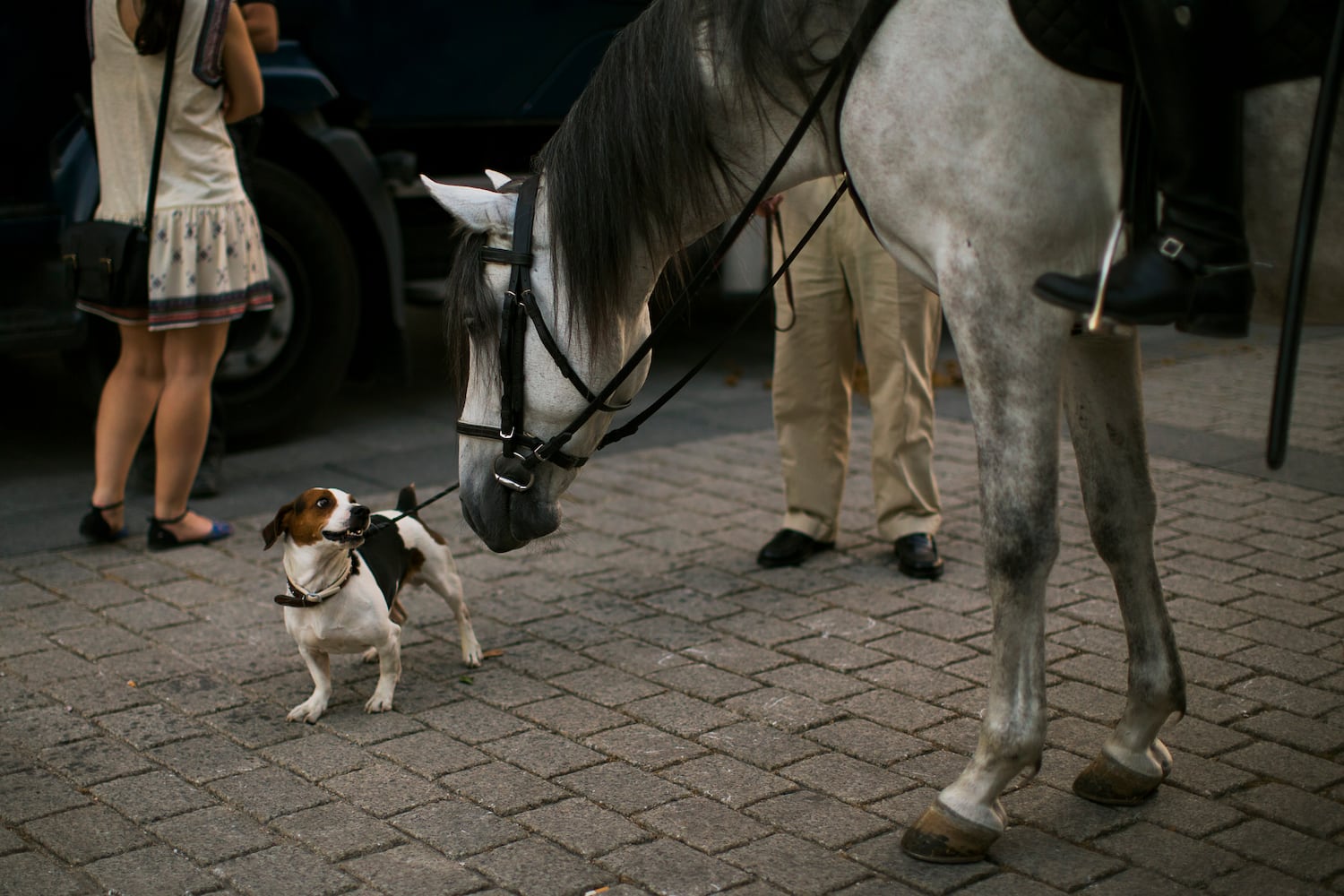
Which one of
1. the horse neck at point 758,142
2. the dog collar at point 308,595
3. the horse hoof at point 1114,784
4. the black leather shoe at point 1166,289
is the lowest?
the horse hoof at point 1114,784

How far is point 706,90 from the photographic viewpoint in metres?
2.96

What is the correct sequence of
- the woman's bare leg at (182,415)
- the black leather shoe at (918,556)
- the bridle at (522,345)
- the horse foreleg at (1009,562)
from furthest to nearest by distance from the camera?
the woman's bare leg at (182,415), the black leather shoe at (918,556), the bridle at (522,345), the horse foreleg at (1009,562)

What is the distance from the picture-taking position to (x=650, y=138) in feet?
9.80

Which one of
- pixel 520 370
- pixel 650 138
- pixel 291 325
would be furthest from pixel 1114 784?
pixel 291 325

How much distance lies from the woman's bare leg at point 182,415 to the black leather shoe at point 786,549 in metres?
2.16

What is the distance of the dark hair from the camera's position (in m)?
4.76

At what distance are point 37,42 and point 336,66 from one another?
135cm

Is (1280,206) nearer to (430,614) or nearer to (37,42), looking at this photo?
(430,614)

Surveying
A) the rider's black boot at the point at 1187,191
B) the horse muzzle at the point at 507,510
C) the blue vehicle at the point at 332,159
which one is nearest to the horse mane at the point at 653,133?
the horse muzzle at the point at 507,510

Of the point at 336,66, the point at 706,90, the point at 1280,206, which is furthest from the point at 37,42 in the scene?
the point at 1280,206

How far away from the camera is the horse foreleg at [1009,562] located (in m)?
2.75

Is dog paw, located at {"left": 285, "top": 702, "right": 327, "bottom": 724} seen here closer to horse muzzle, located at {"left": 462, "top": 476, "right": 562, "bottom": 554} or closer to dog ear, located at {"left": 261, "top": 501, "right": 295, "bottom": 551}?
dog ear, located at {"left": 261, "top": 501, "right": 295, "bottom": 551}

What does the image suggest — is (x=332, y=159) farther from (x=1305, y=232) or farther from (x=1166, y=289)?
(x=1305, y=232)

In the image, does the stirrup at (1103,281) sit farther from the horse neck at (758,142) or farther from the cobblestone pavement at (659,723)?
the cobblestone pavement at (659,723)
